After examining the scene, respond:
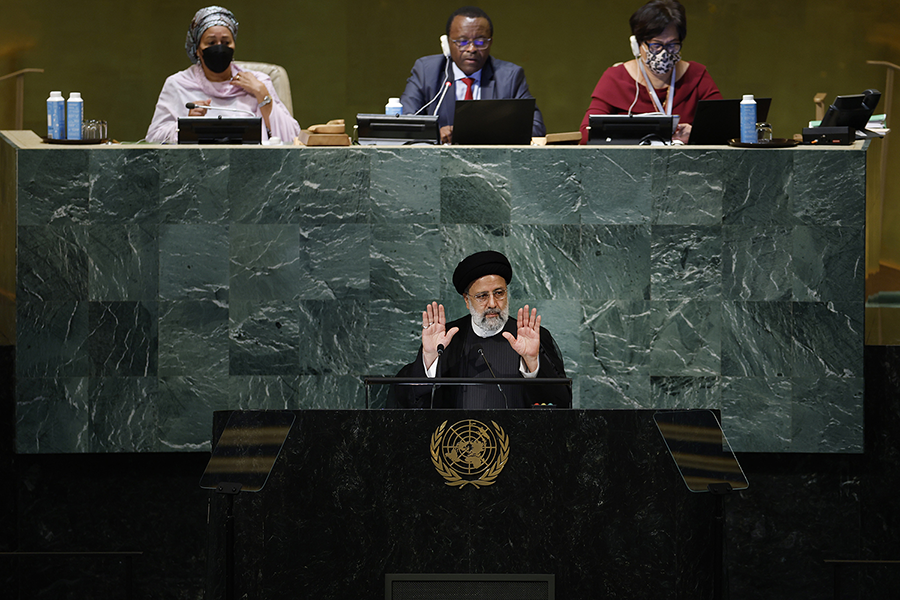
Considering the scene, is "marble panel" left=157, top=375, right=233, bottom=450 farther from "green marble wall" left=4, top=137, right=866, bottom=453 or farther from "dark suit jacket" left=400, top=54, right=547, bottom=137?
"dark suit jacket" left=400, top=54, right=547, bottom=137

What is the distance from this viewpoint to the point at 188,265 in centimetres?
408

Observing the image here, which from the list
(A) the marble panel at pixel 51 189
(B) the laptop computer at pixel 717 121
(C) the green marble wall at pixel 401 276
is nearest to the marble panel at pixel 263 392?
(C) the green marble wall at pixel 401 276

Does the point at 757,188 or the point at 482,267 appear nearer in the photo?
the point at 482,267

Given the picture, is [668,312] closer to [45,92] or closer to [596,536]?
[596,536]

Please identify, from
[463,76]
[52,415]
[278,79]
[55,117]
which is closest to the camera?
[52,415]

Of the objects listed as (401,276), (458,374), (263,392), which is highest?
(401,276)

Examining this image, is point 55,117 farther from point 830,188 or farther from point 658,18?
point 830,188

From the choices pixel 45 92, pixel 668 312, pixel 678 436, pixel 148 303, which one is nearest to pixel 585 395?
pixel 668 312

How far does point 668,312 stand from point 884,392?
3.48 ft

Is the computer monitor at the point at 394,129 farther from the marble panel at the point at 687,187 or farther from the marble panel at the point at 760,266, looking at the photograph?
the marble panel at the point at 760,266

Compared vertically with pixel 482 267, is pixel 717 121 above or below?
above

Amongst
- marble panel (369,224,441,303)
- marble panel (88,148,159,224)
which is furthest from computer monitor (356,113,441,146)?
marble panel (88,148,159,224)

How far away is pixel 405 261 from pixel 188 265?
95 centimetres

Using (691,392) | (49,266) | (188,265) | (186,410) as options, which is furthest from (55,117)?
(691,392)
